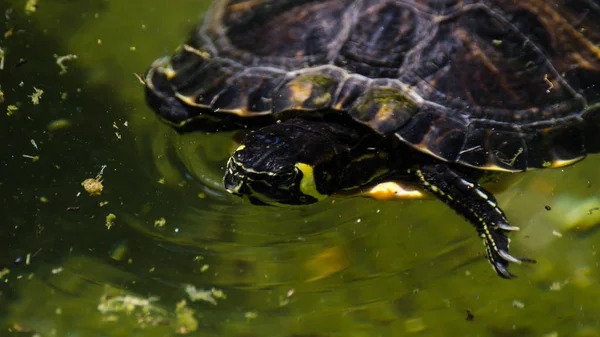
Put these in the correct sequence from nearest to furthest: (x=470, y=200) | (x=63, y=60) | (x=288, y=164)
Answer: (x=288, y=164)
(x=470, y=200)
(x=63, y=60)

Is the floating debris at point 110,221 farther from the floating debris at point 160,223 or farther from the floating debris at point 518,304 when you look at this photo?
the floating debris at point 518,304

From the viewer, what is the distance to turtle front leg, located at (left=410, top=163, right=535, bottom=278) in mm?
2400

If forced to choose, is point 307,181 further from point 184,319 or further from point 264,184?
point 184,319

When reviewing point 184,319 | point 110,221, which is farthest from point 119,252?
point 184,319

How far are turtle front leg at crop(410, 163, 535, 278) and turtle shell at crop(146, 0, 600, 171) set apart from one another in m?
0.13

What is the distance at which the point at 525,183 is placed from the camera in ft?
A: 9.95

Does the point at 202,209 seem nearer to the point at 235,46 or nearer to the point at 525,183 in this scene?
the point at 235,46

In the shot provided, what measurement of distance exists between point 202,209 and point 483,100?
152 centimetres

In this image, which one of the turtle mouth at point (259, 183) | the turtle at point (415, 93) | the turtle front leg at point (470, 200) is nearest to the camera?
the turtle mouth at point (259, 183)

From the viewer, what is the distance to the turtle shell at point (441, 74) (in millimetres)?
2303

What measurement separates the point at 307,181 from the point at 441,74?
71 centimetres

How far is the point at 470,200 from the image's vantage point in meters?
2.43

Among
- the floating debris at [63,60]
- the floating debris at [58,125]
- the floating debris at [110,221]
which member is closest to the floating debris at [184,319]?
the floating debris at [110,221]

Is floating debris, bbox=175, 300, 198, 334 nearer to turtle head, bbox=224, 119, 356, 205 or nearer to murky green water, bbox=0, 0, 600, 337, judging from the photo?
murky green water, bbox=0, 0, 600, 337
